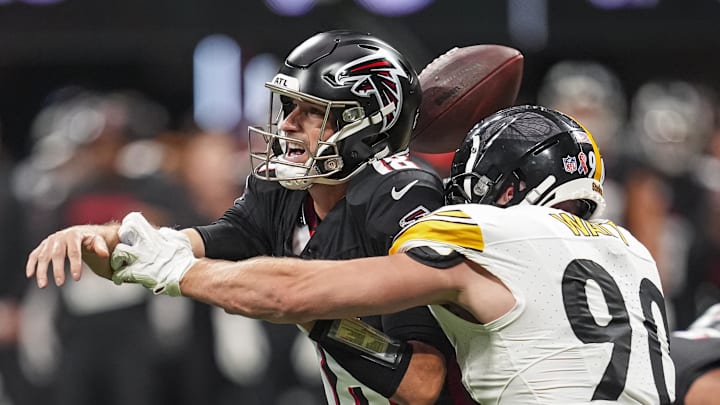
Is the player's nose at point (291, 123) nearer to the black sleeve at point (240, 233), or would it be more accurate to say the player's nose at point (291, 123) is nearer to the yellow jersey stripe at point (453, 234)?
the black sleeve at point (240, 233)

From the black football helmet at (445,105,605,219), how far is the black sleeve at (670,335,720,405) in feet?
2.42

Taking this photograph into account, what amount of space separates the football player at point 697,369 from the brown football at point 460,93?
941 mm

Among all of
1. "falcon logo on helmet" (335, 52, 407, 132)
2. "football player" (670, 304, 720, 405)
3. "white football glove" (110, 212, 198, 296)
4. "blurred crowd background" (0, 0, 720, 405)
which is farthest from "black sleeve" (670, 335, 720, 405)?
"blurred crowd background" (0, 0, 720, 405)

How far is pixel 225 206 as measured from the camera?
757 cm

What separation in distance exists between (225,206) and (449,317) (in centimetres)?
417

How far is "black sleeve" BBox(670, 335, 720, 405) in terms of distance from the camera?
4.17m

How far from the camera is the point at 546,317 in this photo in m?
3.40

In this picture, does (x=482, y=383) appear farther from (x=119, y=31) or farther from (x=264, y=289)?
(x=119, y=31)

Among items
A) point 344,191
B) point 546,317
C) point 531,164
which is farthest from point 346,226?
point 546,317

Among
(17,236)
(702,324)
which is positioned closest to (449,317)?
(702,324)

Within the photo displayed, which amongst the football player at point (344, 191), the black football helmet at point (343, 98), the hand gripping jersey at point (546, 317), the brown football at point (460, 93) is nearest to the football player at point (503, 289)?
the hand gripping jersey at point (546, 317)

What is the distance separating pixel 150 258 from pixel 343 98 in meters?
0.72

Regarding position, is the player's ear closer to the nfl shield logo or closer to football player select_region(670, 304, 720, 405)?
the nfl shield logo

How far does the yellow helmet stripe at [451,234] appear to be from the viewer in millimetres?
3361
